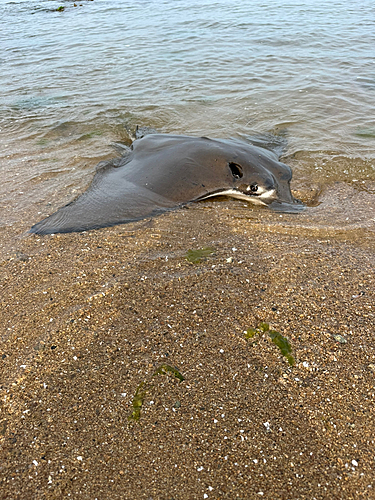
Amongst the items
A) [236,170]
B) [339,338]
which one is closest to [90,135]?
[236,170]

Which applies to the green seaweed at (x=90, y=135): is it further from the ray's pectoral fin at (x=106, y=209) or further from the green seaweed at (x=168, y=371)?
the green seaweed at (x=168, y=371)

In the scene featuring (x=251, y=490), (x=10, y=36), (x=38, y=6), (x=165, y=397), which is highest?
(x=38, y=6)

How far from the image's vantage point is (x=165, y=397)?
2.45 metres

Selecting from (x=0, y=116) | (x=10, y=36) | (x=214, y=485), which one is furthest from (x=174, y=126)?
(x=10, y=36)

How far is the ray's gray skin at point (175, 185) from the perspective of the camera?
13.5ft

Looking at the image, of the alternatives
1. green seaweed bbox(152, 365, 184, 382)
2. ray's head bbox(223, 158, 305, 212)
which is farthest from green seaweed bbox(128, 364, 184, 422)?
ray's head bbox(223, 158, 305, 212)

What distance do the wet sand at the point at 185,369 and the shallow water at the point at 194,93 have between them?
1437 millimetres

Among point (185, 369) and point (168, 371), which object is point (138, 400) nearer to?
point (168, 371)

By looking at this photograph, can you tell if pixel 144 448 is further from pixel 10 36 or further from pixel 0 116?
pixel 10 36

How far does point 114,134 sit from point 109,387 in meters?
5.93

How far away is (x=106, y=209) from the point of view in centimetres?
416

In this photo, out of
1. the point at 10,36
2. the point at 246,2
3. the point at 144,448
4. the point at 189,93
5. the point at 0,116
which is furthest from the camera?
the point at 246,2

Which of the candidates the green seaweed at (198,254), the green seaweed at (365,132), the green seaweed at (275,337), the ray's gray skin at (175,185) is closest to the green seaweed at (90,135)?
the ray's gray skin at (175,185)

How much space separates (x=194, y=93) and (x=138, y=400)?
27.5ft
